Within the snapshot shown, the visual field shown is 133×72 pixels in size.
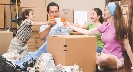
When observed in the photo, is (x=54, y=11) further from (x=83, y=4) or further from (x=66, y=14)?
(x=83, y=4)

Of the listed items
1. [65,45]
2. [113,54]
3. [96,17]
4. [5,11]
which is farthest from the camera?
[5,11]

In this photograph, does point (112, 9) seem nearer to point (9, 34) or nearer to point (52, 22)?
point (52, 22)

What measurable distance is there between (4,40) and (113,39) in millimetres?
1501

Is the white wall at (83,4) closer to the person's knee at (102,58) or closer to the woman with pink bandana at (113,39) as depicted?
the woman with pink bandana at (113,39)

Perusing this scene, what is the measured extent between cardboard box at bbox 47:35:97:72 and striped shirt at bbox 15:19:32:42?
0.75 metres

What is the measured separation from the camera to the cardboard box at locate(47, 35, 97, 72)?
2337 millimetres

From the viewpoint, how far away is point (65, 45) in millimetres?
2320

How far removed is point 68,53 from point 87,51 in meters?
0.22

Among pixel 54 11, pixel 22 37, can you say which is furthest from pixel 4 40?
pixel 54 11

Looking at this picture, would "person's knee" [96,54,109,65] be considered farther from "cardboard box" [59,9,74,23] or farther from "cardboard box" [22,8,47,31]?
"cardboard box" [22,8,47,31]

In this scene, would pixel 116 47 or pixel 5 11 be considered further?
pixel 5 11

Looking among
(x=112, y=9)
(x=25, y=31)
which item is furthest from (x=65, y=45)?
(x=25, y=31)

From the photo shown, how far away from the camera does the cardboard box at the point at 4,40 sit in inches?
131

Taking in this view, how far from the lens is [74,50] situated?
93.4 inches
